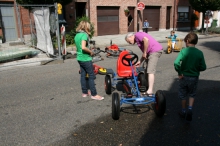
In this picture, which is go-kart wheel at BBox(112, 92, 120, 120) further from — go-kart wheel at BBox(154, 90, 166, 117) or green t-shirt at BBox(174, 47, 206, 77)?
green t-shirt at BBox(174, 47, 206, 77)

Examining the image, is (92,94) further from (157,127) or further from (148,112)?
(157,127)

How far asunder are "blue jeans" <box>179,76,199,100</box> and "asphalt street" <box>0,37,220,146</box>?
1.66 ft

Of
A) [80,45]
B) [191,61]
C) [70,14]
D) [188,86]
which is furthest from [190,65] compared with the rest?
[70,14]

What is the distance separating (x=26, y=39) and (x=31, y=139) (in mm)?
11729

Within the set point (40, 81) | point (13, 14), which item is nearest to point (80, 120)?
point (40, 81)

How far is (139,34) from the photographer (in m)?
4.57

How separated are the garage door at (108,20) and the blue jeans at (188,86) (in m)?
16.8

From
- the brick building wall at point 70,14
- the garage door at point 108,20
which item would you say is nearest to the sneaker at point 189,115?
the brick building wall at point 70,14

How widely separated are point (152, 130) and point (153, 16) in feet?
72.4

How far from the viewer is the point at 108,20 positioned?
2061cm

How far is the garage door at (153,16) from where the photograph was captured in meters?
23.5

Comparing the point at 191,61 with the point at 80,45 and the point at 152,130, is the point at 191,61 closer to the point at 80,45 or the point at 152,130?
the point at 152,130

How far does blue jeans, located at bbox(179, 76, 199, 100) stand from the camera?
12.5 ft

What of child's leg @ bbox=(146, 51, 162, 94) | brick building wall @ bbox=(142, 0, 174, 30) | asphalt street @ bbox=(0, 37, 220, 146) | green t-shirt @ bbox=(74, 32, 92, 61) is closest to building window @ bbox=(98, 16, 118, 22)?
brick building wall @ bbox=(142, 0, 174, 30)
